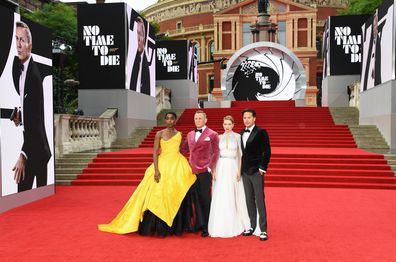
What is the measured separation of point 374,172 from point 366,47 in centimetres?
740

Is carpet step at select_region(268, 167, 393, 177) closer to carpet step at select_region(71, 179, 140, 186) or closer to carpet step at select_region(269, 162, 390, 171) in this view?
carpet step at select_region(269, 162, 390, 171)

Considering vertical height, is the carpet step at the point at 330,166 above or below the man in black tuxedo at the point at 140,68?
below

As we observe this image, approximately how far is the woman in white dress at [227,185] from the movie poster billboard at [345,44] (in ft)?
60.7

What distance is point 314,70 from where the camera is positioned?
57.6 m

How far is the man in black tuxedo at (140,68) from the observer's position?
56.8 feet

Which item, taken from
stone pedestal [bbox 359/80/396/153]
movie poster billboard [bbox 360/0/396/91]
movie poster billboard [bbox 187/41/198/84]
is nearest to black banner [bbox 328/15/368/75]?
movie poster billboard [bbox 360/0/396/91]

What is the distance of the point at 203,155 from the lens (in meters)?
6.15

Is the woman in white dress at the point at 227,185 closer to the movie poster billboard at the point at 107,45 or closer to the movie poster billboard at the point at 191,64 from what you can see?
the movie poster billboard at the point at 107,45

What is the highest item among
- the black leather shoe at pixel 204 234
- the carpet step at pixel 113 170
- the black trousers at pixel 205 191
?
the black trousers at pixel 205 191

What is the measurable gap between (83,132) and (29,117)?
215 inches

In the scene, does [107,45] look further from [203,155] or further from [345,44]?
[345,44]

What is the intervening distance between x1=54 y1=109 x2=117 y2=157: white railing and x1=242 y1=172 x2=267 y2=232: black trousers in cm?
822

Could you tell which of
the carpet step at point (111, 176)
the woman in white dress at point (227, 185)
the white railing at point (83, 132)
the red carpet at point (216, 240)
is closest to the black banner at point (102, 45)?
the white railing at point (83, 132)

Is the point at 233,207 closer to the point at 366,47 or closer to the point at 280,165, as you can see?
the point at 280,165
